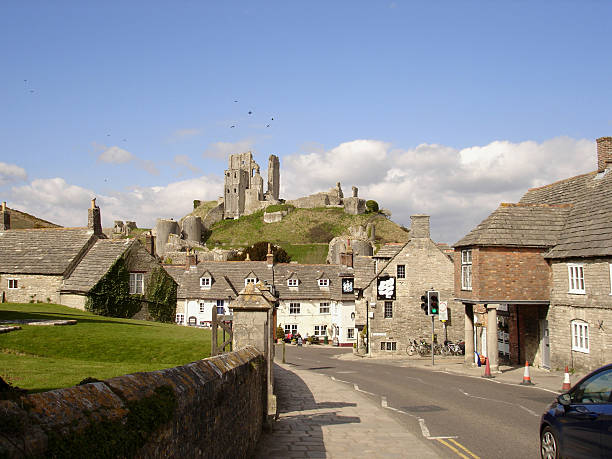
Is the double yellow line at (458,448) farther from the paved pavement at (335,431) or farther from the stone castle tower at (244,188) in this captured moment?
the stone castle tower at (244,188)

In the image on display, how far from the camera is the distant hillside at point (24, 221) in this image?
232ft

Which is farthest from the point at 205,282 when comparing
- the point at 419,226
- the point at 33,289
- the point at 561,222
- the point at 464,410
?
the point at 464,410

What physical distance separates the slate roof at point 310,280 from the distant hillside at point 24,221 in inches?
1430

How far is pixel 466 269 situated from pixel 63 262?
2362cm

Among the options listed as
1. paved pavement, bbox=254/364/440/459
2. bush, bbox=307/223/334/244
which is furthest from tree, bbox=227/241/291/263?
paved pavement, bbox=254/364/440/459

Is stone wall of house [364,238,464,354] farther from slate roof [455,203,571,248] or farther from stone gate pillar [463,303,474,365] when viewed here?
slate roof [455,203,571,248]

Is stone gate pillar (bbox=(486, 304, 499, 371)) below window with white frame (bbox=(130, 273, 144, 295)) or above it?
below

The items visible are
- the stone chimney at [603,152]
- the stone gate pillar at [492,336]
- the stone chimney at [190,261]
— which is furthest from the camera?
the stone chimney at [190,261]

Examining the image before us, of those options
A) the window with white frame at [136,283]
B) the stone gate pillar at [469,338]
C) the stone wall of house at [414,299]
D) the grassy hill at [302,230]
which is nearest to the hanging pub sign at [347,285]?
the stone wall of house at [414,299]

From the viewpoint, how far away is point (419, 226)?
42.1m

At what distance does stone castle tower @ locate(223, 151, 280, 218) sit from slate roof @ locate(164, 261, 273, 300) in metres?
80.1

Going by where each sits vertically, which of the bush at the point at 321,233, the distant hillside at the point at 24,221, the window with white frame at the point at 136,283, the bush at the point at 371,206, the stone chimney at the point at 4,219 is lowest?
the window with white frame at the point at 136,283

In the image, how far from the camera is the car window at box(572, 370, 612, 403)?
7415 millimetres

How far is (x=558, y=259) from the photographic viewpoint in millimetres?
24469
